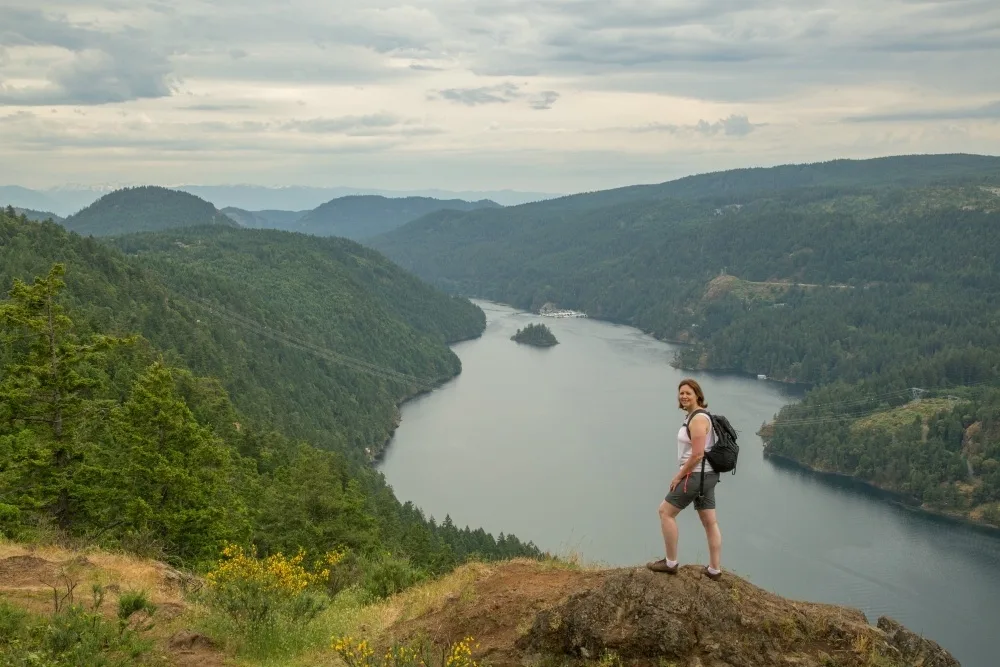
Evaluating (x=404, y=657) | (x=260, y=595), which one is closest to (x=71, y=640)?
(x=260, y=595)

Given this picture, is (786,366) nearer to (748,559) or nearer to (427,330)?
(427,330)

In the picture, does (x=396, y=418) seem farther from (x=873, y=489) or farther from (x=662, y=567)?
(x=662, y=567)

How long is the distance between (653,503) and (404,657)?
76.4 meters

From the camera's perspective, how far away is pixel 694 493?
10.4 m

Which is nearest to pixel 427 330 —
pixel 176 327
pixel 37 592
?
pixel 176 327

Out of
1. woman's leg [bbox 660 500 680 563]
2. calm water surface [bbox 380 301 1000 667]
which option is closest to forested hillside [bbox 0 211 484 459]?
calm water surface [bbox 380 301 1000 667]

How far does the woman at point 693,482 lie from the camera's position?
1005 cm

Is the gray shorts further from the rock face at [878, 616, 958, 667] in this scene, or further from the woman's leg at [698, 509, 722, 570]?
the rock face at [878, 616, 958, 667]

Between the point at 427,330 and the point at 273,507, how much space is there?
154 m

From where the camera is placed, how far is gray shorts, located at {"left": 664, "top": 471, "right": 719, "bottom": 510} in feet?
33.8

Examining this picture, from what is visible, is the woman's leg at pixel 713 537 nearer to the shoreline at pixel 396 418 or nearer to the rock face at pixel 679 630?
the rock face at pixel 679 630

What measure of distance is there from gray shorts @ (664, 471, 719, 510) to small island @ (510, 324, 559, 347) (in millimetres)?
169078

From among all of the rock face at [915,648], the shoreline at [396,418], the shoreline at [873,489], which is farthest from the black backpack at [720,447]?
the shoreline at [396,418]

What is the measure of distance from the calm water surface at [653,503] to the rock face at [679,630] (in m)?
38.5
